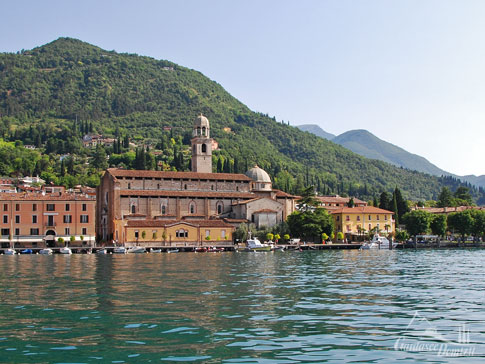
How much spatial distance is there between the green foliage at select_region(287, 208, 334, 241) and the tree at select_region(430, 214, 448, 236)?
1982cm

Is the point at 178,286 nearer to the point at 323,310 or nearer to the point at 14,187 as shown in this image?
the point at 323,310

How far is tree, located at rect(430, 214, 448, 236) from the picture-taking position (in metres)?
97.2

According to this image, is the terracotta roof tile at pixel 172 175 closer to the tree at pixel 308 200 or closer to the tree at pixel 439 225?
the tree at pixel 308 200

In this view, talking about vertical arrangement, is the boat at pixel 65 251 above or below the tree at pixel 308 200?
below

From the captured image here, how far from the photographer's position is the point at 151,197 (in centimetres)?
8694

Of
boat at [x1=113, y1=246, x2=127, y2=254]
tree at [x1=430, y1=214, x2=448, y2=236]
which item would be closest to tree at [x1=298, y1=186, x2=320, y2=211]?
tree at [x1=430, y1=214, x2=448, y2=236]

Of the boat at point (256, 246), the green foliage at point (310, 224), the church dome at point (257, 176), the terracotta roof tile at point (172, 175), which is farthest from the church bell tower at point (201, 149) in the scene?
the boat at point (256, 246)

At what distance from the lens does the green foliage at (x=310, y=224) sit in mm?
86938

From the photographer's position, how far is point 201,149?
100062 mm

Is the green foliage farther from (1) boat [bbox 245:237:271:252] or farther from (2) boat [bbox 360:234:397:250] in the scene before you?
(1) boat [bbox 245:237:271:252]

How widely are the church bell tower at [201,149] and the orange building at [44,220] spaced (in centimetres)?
2282

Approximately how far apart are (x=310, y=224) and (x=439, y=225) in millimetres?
24672

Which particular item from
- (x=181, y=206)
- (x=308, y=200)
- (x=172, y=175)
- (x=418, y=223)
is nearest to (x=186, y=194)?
(x=181, y=206)

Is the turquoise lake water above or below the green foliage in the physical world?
below
